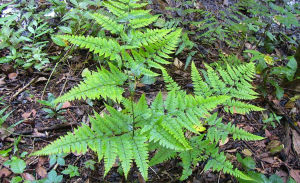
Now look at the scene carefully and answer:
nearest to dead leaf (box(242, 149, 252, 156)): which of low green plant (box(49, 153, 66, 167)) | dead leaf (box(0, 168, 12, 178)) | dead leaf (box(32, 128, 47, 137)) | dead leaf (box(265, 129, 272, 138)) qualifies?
dead leaf (box(265, 129, 272, 138))

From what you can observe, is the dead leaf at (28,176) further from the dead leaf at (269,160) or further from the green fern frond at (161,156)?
the dead leaf at (269,160)

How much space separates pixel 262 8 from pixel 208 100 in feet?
11.0

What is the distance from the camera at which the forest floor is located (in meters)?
2.66

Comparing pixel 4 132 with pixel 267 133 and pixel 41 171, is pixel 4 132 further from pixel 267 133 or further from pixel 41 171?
pixel 267 133

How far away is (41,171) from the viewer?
254 centimetres

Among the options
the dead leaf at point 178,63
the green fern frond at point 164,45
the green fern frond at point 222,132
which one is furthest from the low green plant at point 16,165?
the dead leaf at point 178,63

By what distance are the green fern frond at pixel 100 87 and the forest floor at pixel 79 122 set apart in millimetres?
865

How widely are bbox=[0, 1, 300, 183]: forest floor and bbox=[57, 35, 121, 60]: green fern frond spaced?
98 cm

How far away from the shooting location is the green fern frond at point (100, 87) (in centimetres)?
182

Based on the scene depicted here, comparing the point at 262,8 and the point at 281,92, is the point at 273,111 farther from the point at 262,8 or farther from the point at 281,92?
the point at 262,8

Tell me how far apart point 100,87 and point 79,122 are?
132 cm

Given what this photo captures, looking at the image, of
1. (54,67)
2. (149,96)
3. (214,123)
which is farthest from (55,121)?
(214,123)

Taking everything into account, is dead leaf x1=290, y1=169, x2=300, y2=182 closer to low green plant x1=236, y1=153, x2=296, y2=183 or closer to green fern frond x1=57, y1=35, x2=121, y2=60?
low green plant x1=236, y1=153, x2=296, y2=183

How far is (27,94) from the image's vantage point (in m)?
3.26
